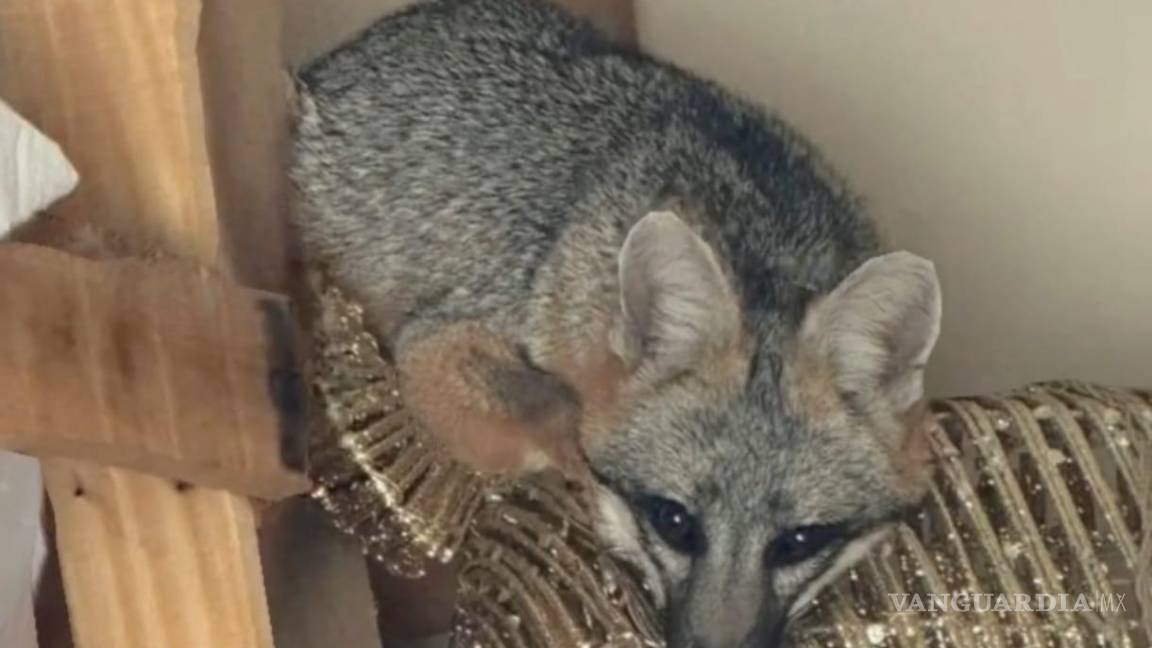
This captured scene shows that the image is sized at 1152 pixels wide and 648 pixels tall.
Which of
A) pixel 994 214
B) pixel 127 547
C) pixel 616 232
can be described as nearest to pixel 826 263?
pixel 616 232

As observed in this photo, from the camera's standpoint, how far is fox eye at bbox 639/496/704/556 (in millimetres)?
1138

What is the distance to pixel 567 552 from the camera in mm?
1167

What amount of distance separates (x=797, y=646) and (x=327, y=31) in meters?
0.83

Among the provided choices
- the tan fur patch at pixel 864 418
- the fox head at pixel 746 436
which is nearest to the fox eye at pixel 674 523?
the fox head at pixel 746 436

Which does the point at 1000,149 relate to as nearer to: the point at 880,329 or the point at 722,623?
the point at 880,329

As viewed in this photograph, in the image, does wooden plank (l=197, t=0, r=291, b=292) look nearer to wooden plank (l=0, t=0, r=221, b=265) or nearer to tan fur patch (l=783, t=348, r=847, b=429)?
wooden plank (l=0, t=0, r=221, b=265)

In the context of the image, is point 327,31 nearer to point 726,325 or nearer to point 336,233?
point 336,233

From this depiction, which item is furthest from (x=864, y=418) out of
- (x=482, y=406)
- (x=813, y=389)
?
(x=482, y=406)

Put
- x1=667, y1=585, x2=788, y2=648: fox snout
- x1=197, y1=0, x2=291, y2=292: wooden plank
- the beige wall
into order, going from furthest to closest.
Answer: the beige wall
x1=197, y1=0, x2=291, y2=292: wooden plank
x1=667, y1=585, x2=788, y2=648: fox snout

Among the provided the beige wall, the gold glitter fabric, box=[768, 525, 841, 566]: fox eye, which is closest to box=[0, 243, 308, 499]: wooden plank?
the gold glitter fabric

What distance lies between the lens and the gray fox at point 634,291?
1.13 m

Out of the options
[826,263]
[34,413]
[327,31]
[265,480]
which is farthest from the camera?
[327,31]

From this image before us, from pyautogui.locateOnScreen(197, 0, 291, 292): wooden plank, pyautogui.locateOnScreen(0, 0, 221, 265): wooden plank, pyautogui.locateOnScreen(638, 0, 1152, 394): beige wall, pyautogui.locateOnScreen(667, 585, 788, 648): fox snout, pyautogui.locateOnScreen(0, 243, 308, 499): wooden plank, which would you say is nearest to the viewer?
pyautogui.locateOnScreen(0, 243, 308, 499): wooden plank

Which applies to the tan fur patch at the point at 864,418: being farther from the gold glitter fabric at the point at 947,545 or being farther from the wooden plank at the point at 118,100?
the wooden plank at the point at 118,100
